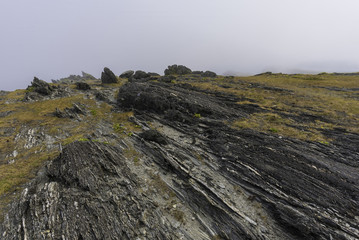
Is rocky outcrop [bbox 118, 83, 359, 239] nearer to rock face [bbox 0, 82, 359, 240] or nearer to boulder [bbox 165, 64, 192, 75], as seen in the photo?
rock face [bbox 0, 82, 359, 240]

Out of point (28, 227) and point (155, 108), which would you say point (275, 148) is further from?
point (28, 227)

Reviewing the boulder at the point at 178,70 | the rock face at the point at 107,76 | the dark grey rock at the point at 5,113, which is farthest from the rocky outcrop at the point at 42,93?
the boulder at the point at 178,70

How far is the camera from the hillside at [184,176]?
37.3 feet

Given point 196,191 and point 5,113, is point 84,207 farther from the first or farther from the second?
point 5,113

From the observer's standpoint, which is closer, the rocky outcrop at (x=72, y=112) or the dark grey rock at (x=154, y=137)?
A: the dark grey rock at (x=154, y=137)

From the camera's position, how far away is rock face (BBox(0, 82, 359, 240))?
1116 centimetres

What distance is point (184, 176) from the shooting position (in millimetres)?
16141

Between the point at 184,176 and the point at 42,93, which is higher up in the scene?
the point at 42,93

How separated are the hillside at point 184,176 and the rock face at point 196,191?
0.26 feet

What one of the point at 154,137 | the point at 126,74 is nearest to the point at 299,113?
the point at 154,137

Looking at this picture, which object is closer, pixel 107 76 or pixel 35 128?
pixel 35 128

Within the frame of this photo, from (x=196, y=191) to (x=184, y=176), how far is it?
7.11ft

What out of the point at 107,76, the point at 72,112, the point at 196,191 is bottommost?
the point at 196,191

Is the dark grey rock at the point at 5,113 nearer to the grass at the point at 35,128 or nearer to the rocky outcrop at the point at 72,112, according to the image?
the grass at the point at 35,128
